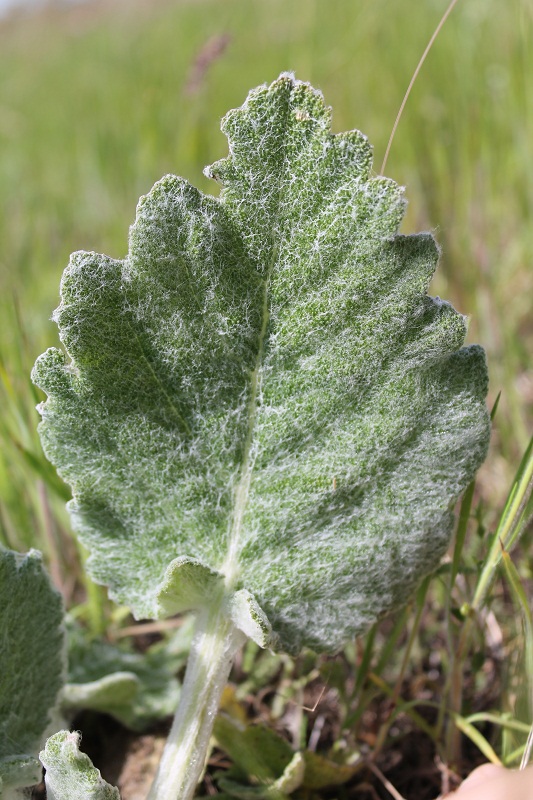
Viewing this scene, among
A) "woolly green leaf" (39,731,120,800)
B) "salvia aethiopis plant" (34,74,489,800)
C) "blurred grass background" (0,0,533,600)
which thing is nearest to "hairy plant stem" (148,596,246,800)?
"salvia aethiopis plant" (34,74,489,800)

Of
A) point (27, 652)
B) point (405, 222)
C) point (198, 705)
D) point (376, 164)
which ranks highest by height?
point (376, 164)

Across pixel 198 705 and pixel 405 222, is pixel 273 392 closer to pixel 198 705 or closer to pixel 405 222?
pixel 198 705

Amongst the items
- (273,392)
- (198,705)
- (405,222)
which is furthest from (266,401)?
(405,222)

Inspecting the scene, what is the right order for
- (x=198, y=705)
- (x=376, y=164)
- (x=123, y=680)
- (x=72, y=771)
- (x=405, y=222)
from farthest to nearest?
(x=376, y=164)
(x=405, y=222)
(x=123, y=680)
(x=198, y=705)
(x=72, y=771)

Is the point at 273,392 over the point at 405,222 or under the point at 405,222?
under

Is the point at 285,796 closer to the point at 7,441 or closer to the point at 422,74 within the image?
the point at 7,441

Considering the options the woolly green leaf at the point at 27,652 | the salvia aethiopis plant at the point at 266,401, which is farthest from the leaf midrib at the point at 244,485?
the woolly green leaf at the point at 27,652

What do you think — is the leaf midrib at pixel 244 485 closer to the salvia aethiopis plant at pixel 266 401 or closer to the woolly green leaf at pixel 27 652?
the salvia aethiopis plant at pixel 266 401

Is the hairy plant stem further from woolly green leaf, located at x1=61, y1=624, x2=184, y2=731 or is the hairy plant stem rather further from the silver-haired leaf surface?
woolly green leaf, located at x1=61, y1=624, x2=184, y2=731

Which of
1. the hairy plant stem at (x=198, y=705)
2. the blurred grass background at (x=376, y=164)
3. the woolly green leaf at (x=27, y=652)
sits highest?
the blurred grass background at (x=376, y=164)
